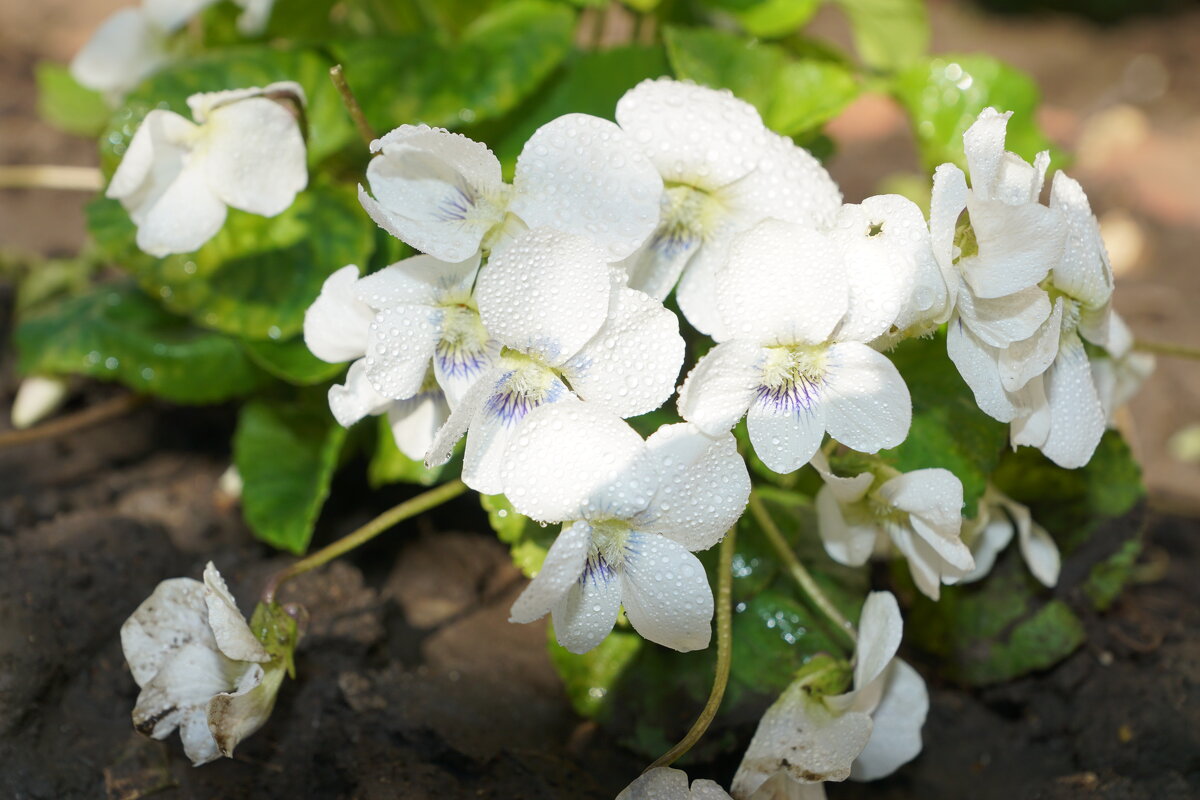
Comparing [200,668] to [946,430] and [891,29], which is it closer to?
[946,430]

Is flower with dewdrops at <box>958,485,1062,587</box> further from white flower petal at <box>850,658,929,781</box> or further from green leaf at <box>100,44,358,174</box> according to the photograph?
green leaf at <box>100,44,358,174</box>

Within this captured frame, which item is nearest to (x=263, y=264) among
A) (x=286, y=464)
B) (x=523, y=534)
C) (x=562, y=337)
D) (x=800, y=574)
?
(x=286, y=464)

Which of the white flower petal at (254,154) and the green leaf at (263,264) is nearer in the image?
the white flower petal at (254,154)

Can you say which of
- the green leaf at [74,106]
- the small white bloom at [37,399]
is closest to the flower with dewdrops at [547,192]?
the small white bloom at [37,399]

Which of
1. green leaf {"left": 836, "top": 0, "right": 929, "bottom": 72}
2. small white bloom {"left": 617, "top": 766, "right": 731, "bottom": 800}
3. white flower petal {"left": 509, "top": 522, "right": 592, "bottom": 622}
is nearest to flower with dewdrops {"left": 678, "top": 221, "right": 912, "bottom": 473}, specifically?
white flower petal {"left": 509, "top": 522, "right": 592, "bottom": 622}

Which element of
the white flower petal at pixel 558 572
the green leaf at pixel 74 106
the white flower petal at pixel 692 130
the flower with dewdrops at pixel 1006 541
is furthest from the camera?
the green leaf at pixel 74 106

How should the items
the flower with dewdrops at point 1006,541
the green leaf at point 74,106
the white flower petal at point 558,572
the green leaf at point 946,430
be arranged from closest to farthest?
the white flower petal at point 558,572 → the green leaf at point 946,430 → the flower with dewdrops at point 1006,541 → the green leaf at point 74,106

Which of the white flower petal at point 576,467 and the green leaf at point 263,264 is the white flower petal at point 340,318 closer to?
the white flower petal at point 576,467

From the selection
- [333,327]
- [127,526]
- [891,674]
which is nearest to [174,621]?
[333,327]
